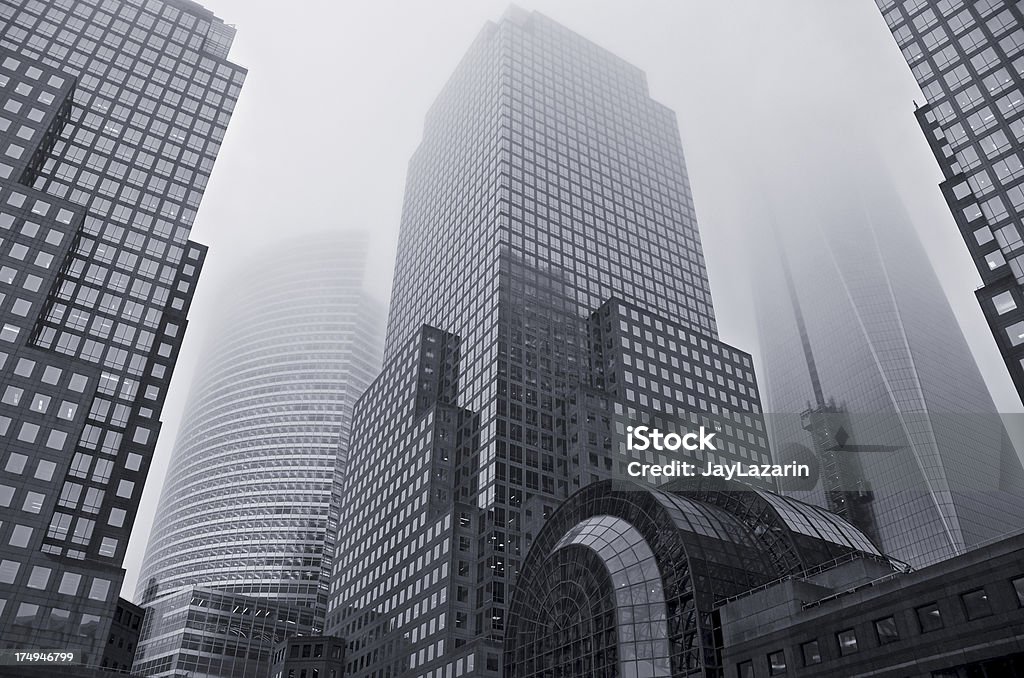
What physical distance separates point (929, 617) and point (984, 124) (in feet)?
223

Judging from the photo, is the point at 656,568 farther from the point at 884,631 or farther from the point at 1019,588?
the point at 1019,588

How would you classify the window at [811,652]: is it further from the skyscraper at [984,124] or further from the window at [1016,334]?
the window at [1016,334]

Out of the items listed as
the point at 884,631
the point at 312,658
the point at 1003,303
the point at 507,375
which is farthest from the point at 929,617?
the point at 312,658

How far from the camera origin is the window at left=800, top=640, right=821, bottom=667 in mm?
54406

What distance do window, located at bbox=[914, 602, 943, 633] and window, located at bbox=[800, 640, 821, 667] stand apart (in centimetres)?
842

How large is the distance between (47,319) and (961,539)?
623 feet

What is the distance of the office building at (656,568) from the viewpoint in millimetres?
66625

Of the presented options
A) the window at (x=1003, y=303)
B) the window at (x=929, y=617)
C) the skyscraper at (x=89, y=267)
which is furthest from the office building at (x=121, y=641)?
the window at (x=1003, y=303)

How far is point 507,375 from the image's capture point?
454 ft

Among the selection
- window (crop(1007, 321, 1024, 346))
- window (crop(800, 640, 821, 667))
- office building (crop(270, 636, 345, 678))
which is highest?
window (crop(1007, 321, 1024, 346))

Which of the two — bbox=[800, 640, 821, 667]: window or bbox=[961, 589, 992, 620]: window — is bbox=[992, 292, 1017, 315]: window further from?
bbox=[961, 589, 992, 620]: window

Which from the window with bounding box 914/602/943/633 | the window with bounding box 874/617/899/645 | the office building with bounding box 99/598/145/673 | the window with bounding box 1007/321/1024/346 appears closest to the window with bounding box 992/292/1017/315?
the window with bounding box 1007/321/1024/346

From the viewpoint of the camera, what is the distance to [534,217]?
549 feet

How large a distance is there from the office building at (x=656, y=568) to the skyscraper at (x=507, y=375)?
2581 centimetres
